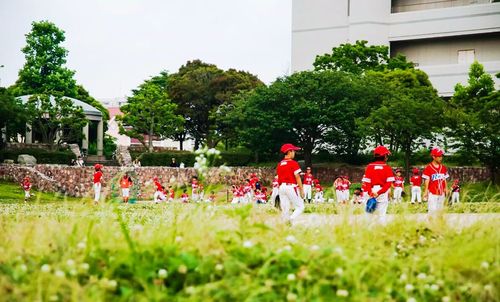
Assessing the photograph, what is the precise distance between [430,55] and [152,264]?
5688cm

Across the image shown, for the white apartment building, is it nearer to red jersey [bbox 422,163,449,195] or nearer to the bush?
the bush

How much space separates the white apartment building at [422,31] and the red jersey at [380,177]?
148 feet

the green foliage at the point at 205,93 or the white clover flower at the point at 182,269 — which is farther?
the green foliage at the point at 205,93

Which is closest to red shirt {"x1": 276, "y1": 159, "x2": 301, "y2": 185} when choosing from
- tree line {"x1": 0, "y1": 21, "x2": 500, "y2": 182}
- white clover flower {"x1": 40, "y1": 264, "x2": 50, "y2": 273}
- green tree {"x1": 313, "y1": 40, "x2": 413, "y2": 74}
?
white clover flower {"x1": 40, "y1": 264, "x2": 50, "y2": 273}

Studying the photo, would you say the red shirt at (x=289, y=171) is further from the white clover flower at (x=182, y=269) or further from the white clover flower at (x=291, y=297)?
the white clover flower at (x=291, y=297)

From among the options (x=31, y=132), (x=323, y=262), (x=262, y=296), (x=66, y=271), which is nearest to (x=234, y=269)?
(x=262, y=296)

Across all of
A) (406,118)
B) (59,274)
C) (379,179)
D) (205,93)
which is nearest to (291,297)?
(59,274)

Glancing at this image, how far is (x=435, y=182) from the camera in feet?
50.1

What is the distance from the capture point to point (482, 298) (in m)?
5.95

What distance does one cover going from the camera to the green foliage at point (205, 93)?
6706 centimetres

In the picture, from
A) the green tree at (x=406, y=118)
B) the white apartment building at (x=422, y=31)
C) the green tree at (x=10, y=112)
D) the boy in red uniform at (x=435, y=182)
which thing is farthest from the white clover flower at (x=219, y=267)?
the white apartment building at (x=422, y=31)

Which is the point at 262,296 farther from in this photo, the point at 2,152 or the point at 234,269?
the point at 2,152

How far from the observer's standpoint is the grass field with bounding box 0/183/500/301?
5.44 metres

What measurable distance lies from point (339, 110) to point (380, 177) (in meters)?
33.9
